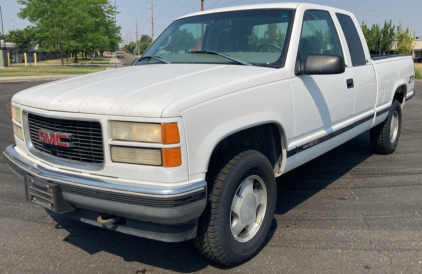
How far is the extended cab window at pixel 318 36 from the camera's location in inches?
153

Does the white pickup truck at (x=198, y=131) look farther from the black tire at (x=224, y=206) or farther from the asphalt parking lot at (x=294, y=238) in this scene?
the asphalt parking lot at (x=294, y=238)

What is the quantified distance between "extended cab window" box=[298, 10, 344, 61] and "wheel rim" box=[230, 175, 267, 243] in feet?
4.17

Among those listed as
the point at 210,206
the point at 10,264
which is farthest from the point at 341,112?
the point at 10,264

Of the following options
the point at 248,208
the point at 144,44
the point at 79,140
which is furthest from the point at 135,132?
the point at 144,44

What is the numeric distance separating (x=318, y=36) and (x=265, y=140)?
144 centimetres

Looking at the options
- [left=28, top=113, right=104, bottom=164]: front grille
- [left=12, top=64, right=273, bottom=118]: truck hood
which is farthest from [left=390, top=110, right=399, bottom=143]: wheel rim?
[left=28, top=113, right=104, bottom=164]: front grille

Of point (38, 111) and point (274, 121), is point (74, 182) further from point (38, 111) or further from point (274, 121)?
point (274, 121)

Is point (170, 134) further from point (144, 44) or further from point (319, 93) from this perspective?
point (144, 44)

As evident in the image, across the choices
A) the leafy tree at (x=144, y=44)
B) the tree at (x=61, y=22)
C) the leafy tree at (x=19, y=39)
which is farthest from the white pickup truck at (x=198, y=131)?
the leafy tree at (x=144, y=44)

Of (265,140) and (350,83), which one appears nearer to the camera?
(265,140)

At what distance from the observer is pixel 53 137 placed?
9.20 feet

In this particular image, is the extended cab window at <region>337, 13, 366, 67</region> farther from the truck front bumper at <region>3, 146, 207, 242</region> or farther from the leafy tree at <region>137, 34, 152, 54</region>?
the leafy tree at <region>137, 34, 152, 54</region>

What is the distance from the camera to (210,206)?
2719 millimetres

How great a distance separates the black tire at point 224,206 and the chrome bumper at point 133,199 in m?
0.19
